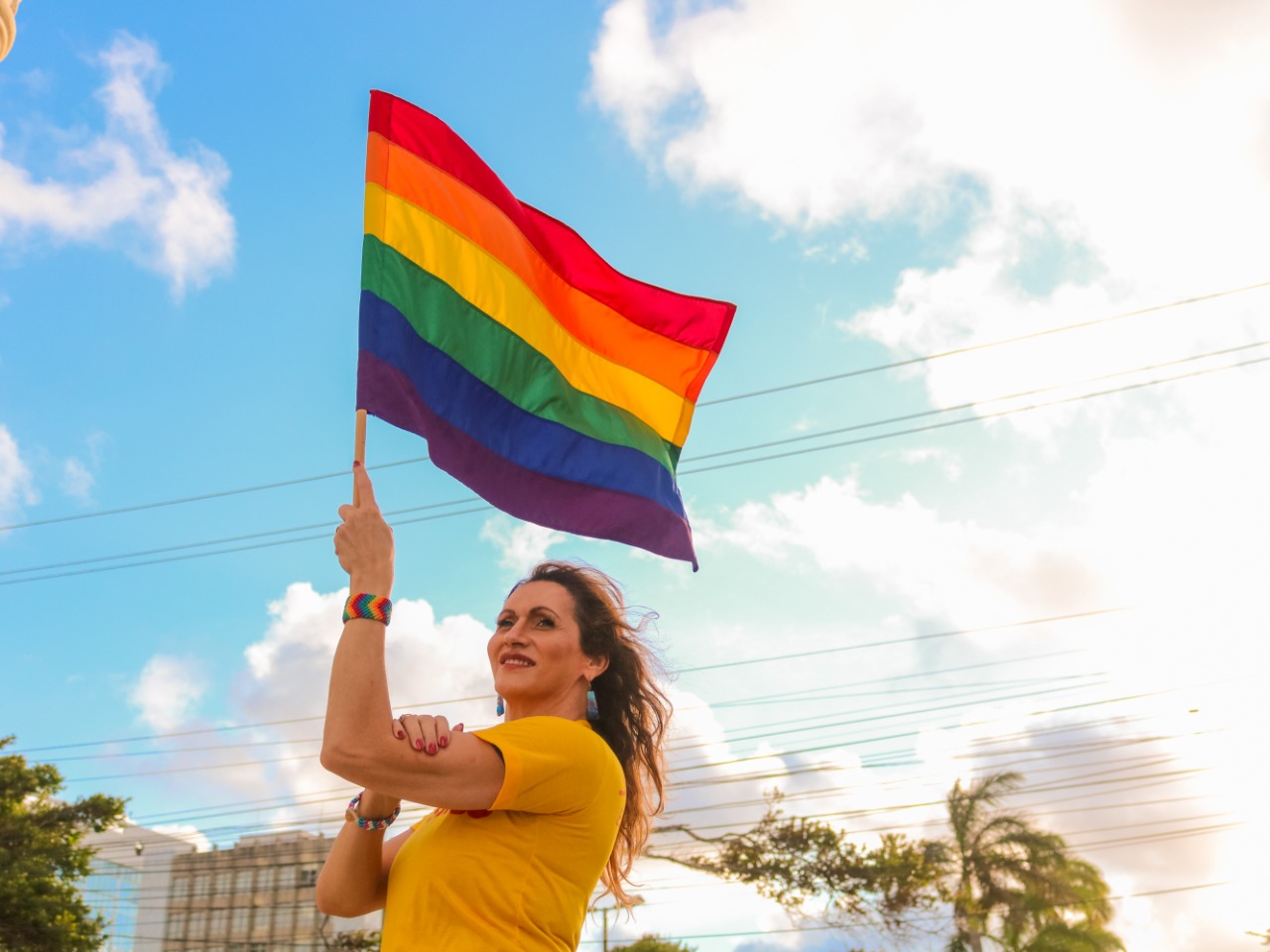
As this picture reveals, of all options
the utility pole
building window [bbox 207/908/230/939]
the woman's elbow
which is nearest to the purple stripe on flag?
the woman's elbow

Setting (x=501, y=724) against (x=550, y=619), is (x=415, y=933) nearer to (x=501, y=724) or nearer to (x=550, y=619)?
(x=501, y=724)

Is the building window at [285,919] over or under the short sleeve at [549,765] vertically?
over

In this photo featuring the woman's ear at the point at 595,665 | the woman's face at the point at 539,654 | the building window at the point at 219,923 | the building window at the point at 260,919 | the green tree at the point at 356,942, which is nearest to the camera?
the woman's face at the point at 539,654

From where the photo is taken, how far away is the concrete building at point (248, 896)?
56031mm

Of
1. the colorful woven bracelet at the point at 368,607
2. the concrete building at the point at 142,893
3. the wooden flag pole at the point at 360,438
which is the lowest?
the colorful woven bracelet at the point at 368,607

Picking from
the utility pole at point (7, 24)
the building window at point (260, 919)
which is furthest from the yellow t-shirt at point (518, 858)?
the building window at point (260, 919)

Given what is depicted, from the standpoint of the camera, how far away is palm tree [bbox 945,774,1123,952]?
27.0 m

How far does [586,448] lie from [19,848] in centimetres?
2701

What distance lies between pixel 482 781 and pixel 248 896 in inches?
2448

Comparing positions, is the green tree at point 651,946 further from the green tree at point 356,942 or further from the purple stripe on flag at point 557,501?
the purple stripe on flag at point 557,501

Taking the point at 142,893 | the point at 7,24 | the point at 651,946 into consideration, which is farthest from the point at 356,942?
the point at 7,24

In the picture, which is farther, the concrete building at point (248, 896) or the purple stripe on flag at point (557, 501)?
Answer: the concrete building at point (248, 896)

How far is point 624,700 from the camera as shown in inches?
132

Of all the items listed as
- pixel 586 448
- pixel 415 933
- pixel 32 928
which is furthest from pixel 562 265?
pixel 32 928
